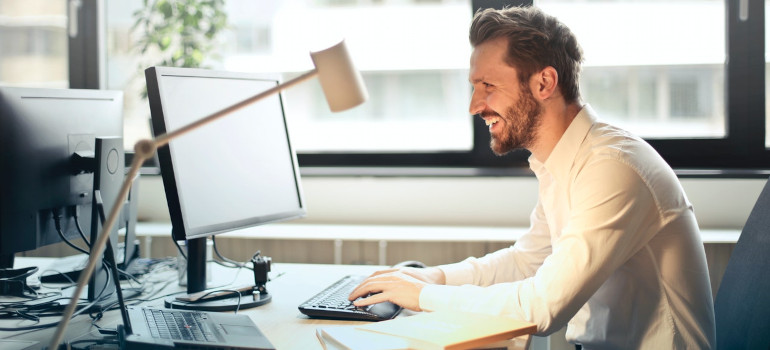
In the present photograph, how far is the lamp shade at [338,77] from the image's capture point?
1.14m

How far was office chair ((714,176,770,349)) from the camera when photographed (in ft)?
4.29

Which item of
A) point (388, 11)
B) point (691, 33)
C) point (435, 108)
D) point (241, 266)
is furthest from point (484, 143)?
point (241, 266)

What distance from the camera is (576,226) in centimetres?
131

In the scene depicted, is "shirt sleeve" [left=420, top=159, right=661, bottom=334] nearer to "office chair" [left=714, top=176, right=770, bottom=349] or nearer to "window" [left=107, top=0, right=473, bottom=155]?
"office chair" [left=714, top=176, right=770, bottom=349]

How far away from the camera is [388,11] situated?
118 inches

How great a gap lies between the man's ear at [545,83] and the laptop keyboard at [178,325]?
86 cm

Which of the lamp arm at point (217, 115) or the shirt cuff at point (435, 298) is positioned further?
the shirt cuff at point (435, 298)

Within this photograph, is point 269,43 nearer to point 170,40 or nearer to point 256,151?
point 170,40

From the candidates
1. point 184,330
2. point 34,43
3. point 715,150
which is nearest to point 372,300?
point 184,330

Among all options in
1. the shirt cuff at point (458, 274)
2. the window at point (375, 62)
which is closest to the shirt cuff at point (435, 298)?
the shirt cuff at point (458, 274)

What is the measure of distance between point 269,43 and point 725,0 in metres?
1.87

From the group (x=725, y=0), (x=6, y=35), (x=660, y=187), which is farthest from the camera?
(x=6, y=35)

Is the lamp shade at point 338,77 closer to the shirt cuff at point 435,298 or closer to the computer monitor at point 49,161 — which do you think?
the shirt cuff at point 435,298

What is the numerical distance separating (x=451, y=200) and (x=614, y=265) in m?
1.51
